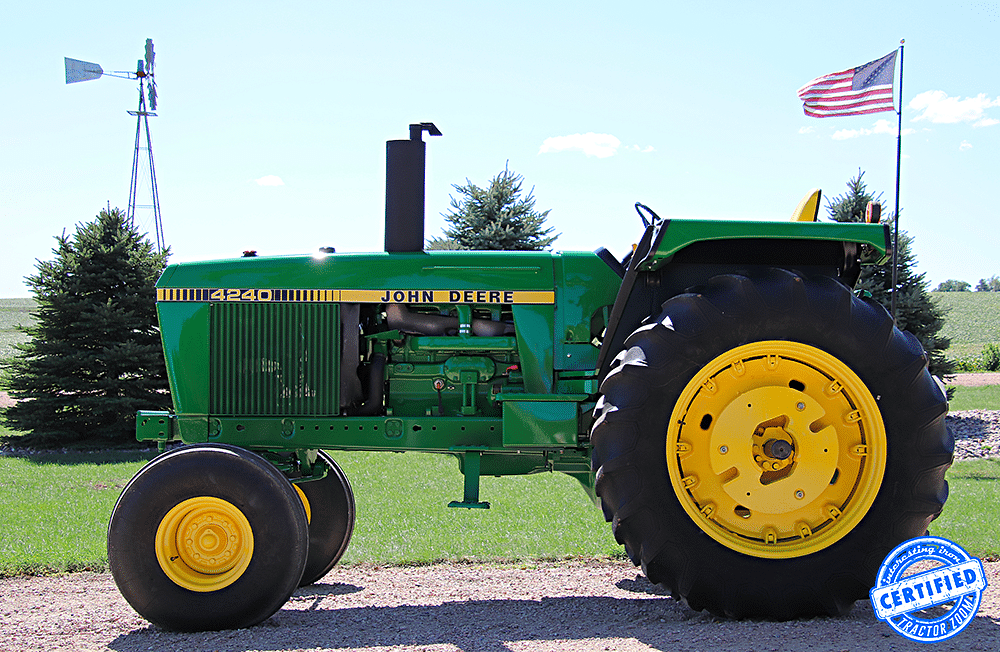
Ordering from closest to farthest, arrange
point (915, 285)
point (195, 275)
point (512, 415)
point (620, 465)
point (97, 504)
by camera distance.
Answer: point (620, 465) → point (512, 415) → point (195, 275) → point (97, 504) → point (915, 285)

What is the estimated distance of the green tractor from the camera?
3.87 metres

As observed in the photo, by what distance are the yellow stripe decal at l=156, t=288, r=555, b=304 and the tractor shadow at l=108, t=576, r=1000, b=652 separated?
68.0 inches

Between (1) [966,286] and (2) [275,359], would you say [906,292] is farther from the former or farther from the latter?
(1) [966,286]

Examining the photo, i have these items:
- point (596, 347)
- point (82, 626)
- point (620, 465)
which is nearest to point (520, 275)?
point (596, 347)

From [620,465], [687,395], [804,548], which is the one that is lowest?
[804,548]

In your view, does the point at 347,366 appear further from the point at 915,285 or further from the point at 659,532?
the point at 915,285

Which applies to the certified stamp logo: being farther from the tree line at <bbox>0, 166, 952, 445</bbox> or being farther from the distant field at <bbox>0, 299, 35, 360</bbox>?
the distant field at <bbox>0, 299, 35, 360</bbox>

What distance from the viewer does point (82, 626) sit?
13.9 feet

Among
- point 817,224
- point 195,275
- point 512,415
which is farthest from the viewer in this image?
point 195,275

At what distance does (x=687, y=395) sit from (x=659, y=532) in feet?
2.14

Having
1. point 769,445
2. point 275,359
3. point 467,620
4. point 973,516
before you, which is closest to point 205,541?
point 275,359

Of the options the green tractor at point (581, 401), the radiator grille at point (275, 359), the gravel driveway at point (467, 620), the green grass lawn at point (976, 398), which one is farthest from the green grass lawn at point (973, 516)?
the green grass lawn at point (976, 398)

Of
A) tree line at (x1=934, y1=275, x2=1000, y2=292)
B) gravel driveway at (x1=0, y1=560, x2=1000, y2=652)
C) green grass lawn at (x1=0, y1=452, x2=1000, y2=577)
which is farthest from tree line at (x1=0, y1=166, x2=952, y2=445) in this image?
tree line at (x1=934, y1=275, x2=1000, y2=292)

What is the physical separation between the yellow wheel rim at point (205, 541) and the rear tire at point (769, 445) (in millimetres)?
1831
